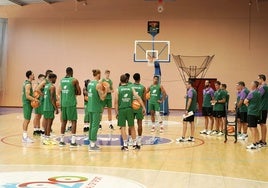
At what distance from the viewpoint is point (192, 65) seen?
22.4 metres

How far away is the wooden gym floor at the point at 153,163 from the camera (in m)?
6.33

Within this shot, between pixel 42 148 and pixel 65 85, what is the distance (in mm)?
1551

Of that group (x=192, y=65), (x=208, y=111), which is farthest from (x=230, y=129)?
(x=192, y=65)

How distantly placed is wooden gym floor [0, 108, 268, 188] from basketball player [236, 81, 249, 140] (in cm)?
94

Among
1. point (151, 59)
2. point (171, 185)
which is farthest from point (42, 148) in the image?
point (151, 59)

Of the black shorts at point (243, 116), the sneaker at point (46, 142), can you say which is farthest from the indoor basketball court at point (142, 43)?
the sneaker at point (46, 142)

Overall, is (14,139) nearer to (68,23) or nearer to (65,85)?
(65,85)

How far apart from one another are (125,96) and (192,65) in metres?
13.9

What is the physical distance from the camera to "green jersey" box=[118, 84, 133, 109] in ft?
29.5

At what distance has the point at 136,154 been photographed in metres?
8.70

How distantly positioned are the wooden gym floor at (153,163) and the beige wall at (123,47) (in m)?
13.2

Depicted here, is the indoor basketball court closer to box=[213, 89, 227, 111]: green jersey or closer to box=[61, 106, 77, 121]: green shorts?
box=[213, 89, 227, 111]: green jersey

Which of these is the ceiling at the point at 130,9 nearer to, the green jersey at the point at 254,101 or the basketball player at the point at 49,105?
the green jersey at the point at 254,101

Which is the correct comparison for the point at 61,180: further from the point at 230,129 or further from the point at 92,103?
the point at 230,129
